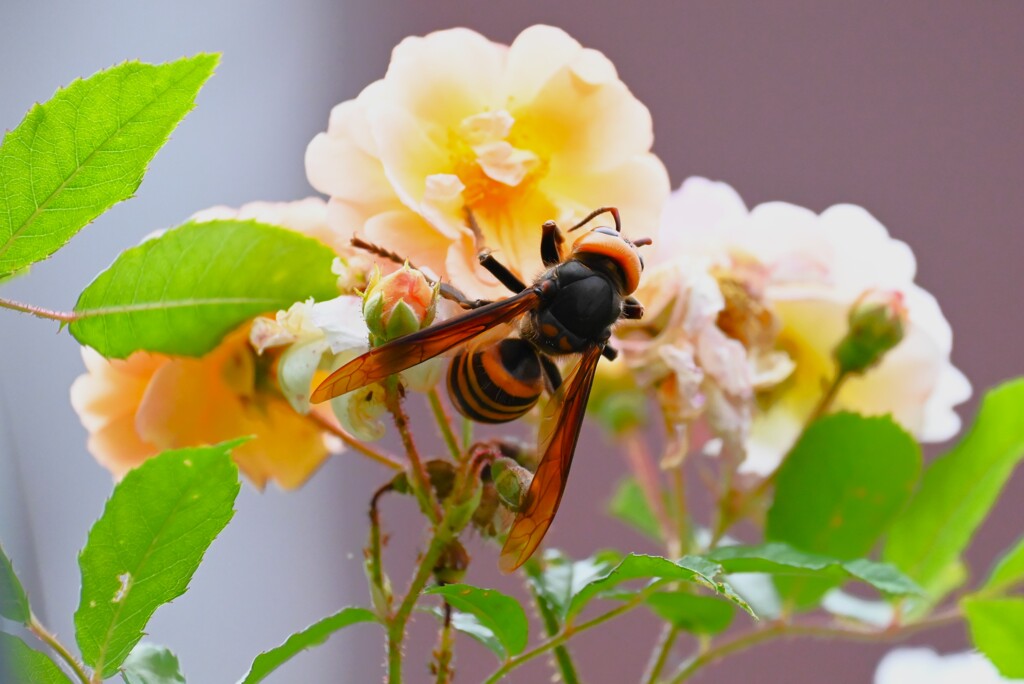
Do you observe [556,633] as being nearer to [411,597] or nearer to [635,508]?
[411,597]

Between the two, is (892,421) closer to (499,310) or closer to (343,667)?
(499,310)

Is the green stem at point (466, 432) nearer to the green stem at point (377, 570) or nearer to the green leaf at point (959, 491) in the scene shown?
the green stem at point (377, 570)

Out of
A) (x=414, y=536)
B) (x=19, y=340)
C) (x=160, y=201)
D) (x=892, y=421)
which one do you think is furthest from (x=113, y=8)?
(x=892, y=421)

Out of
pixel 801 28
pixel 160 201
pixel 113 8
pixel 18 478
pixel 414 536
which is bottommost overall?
pixel 18 478

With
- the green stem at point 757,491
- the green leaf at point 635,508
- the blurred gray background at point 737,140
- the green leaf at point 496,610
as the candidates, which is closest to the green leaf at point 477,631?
the green leaf at point 496,610

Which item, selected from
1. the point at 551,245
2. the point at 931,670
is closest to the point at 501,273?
the point at 551,245

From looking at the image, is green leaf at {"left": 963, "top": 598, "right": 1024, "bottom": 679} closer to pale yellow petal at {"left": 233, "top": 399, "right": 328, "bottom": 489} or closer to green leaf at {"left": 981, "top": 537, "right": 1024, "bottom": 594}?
green leaf at {"left": 981, "top": 537, "right": 1024, "bottom": 594}
